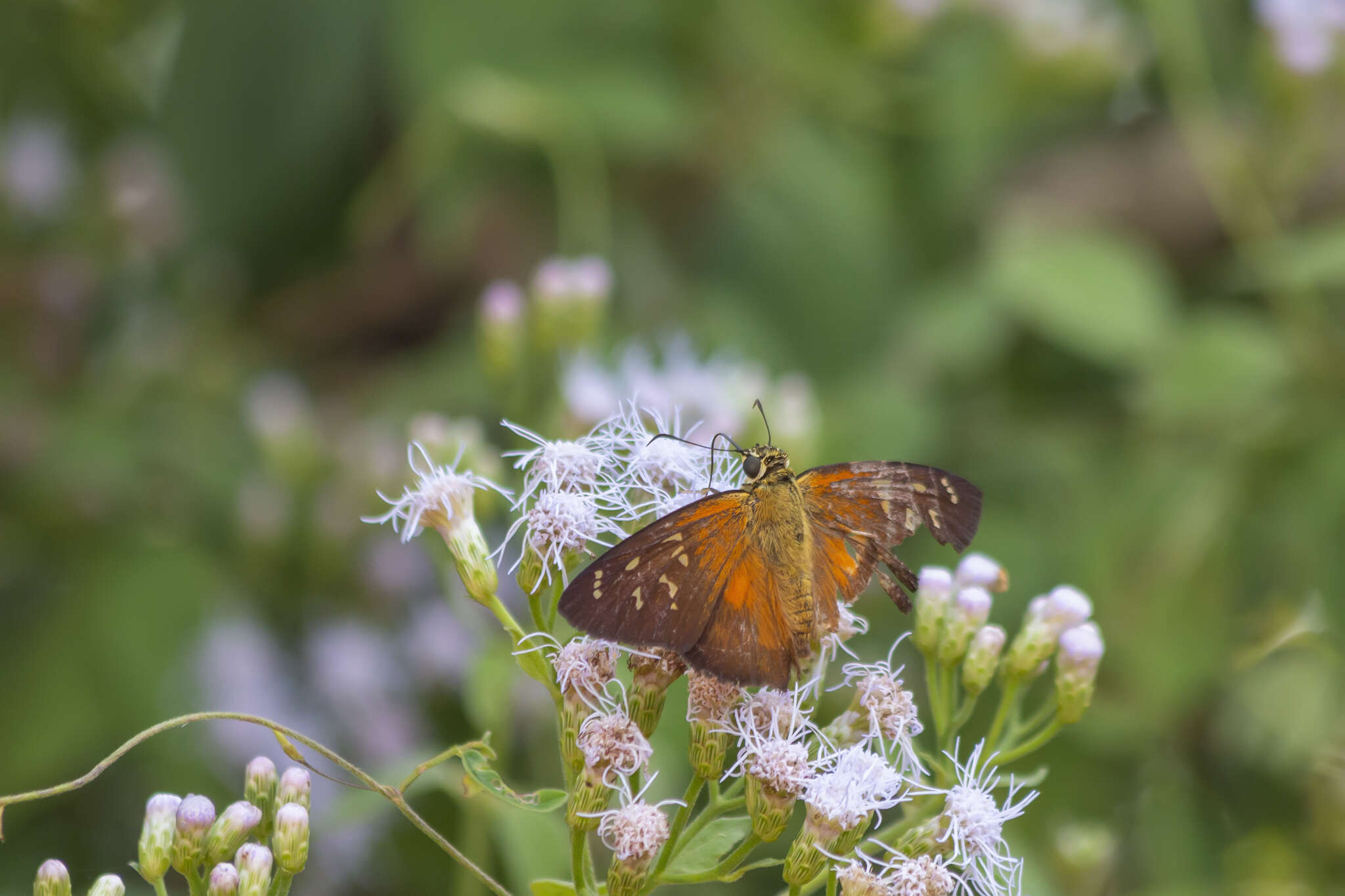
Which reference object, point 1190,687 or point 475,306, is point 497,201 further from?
point 1190,687

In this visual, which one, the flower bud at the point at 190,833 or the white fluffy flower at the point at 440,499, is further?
the white fluffy flower at the point at 440,499

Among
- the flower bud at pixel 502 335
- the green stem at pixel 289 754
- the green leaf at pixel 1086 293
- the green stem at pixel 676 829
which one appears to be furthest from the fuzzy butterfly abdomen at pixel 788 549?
the green leaf at pixel 1086 293

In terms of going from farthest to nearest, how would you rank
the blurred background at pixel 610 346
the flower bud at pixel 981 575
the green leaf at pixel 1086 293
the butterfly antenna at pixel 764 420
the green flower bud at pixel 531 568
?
the green leaf at pixel 1086 293, the blurred background at pixel 610 346, the butterfly antenna at pixel 764 420, the flower bud at pixel 981 575, the green flower bud at pixel 531 568

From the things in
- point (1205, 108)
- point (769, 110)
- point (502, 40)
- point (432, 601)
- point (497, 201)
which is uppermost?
point (1205, 108)

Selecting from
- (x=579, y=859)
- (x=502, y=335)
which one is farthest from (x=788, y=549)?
(x=502, y=335)

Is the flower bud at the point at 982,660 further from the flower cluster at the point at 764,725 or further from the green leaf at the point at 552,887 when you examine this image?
the green leaf at the point at 552,887

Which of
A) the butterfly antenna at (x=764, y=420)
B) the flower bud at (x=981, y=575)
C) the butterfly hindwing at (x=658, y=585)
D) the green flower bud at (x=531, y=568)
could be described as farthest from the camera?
the butterfly antenna at (x=764, y=420)

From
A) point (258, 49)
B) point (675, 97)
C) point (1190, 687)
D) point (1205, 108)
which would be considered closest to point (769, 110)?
point (675, 97)
